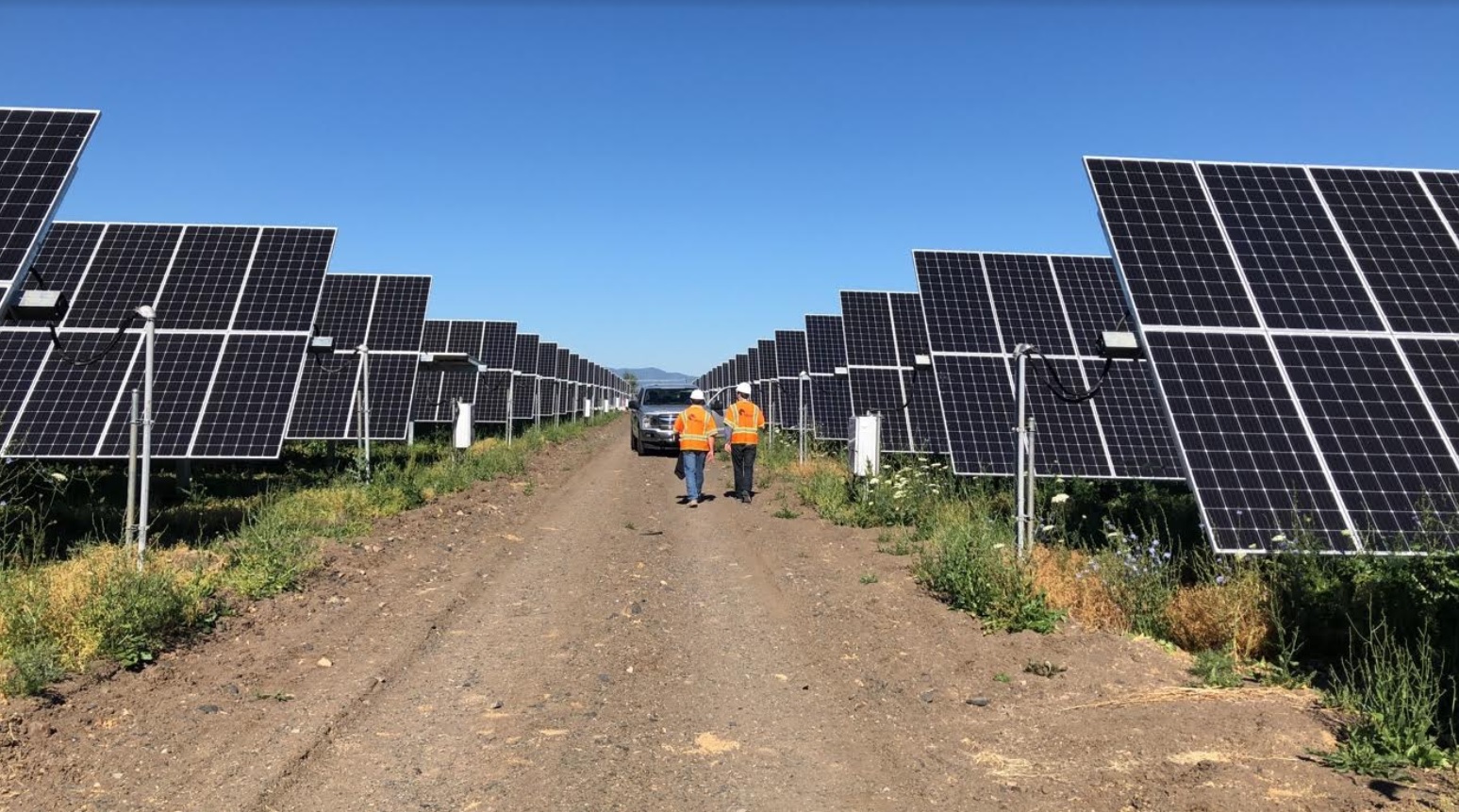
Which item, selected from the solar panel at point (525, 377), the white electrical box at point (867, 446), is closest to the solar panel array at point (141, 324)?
the white electrical box at point (867, 446)

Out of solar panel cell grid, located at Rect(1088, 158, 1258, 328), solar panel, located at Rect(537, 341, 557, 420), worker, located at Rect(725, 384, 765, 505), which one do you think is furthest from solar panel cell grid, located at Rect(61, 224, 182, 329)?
solar panel, located at Rect(537, 341, 557, 420)

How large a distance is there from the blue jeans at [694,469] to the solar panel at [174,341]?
21.3 ft

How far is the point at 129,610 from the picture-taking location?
648 cm

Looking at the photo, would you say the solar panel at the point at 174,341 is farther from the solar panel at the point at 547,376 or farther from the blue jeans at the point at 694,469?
the solar panel at the point at 547,376

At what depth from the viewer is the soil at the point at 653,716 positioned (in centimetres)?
449

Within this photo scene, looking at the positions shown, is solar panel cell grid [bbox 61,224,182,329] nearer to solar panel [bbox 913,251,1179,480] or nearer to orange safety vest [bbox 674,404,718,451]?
orange safety vest [bbox 674,404,718,451]

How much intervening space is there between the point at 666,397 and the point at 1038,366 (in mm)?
17355

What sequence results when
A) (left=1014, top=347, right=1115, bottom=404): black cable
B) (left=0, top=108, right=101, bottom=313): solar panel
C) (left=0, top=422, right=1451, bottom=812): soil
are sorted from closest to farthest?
1. (left=0, top=422, right=1451, bottom=812): soil
2. (left=0, top=108, right=101, bottom=313): solar panel
3. (left=1014, top=347, right=1115, bottom=404): black cable

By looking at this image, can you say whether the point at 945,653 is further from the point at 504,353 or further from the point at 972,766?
the point at 504,353

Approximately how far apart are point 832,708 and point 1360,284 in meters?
6.85

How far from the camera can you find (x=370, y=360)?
23156 mm

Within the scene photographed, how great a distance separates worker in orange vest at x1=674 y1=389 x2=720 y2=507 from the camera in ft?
52.7

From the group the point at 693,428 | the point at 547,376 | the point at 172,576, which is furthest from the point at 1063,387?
the point at 547,376

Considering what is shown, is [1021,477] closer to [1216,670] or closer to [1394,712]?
[1216,670]
